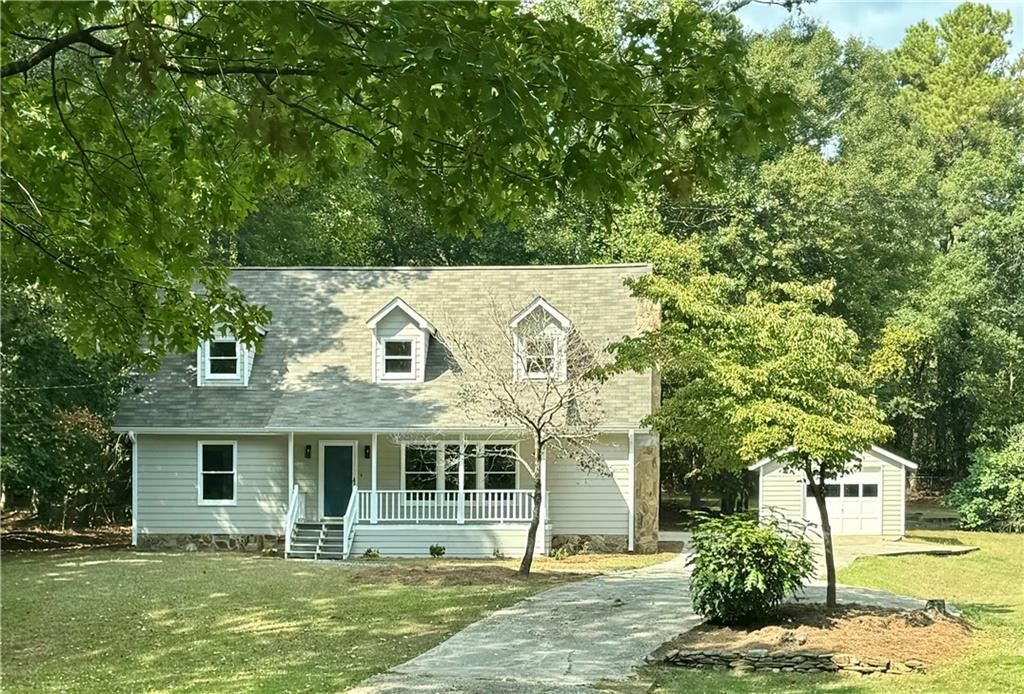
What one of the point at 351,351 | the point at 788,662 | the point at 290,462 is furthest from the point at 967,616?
the point at 351,351

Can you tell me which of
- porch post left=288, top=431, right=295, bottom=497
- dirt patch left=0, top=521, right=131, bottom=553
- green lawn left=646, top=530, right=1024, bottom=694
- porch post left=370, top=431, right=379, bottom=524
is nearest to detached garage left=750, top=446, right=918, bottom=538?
green lawn left=646, top=530, right=1024, bottom=694

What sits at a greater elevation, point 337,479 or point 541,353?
point 541,353

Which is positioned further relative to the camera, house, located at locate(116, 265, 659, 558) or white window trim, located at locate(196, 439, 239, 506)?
white window trim, located at locate(196, 439, 239, 506)

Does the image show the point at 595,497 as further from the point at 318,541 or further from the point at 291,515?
the point at 291,515

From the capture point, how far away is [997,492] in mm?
33406

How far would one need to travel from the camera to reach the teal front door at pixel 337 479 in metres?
24.9

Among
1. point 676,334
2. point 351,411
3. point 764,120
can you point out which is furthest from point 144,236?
point 351,411

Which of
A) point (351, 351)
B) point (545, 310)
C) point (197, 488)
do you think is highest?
point (545, 310)

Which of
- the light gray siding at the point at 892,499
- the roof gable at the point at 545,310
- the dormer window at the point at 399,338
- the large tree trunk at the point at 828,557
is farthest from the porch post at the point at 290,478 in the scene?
the light gray siding at the point at 892,499

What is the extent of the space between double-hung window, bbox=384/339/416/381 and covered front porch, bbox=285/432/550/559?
1.47 m

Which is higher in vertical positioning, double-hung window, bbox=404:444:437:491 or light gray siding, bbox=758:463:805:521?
double-hung window, bbox=404:444:437:491

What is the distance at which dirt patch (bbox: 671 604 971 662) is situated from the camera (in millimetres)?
11383

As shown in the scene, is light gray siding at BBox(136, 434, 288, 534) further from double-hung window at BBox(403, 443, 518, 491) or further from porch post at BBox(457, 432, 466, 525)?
porch post at BBox(457, 432, 466, 525)

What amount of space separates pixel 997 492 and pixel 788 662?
25418 millimetres
